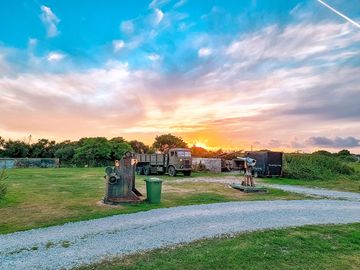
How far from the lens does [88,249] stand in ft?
25.2

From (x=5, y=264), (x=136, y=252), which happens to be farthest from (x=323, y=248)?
(x=5, y=264)

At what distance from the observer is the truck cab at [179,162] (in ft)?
101

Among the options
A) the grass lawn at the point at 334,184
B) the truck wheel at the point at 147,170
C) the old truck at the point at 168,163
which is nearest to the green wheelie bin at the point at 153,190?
the grass lawn at the point at 334,184

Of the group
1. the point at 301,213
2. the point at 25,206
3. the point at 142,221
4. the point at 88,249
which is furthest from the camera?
the point at 25,206

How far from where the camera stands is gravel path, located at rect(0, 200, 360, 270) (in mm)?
7273

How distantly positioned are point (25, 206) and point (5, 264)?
24.8 ft

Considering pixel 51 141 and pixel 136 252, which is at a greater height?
pixel 51 141

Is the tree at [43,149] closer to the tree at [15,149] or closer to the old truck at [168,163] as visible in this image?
the tree at [15,149]

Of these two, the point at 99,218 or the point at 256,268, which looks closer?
the point at 256,268

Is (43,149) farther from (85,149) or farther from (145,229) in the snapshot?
(145,229)

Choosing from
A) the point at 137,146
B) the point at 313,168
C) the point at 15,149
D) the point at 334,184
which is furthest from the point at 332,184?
the point at 15,149

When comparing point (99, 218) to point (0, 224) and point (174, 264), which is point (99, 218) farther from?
point (174, 264)

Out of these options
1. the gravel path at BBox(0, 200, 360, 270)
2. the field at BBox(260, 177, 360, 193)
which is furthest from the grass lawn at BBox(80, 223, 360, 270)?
the field at BBox(260, 177, 360, 193)

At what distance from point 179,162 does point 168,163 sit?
176 cm
